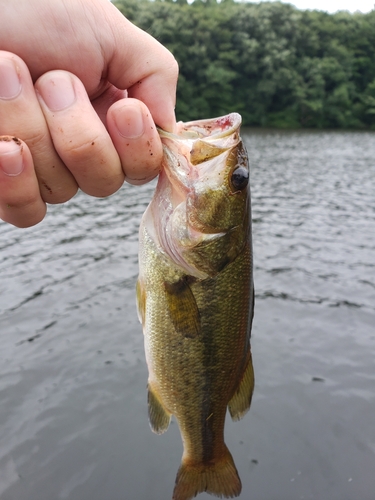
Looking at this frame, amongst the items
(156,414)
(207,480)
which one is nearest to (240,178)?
(156,414)

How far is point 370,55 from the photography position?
2506 inches

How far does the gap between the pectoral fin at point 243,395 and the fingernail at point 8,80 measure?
6.34ft

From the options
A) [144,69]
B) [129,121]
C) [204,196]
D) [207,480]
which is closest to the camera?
[129,121]

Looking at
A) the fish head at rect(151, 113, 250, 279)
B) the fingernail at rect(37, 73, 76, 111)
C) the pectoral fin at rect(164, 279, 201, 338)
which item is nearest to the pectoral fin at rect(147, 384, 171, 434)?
the pectoral fin at rect(164, 279, 201, 338)

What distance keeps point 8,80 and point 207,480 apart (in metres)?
2.61

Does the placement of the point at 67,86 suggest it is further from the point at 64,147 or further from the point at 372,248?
the point at 372,248

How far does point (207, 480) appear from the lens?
9.48 ft

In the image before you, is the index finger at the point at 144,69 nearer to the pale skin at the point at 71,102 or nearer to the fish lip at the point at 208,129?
the pale skin at the point at 71,102

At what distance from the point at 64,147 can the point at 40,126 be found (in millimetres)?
111

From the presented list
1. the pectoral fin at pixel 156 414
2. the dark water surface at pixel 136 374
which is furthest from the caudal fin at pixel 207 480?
the dark water surface at pixel 136 374

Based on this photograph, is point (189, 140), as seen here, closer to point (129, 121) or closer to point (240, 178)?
point (240, 178)

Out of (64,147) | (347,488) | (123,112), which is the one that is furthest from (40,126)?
(347,488)

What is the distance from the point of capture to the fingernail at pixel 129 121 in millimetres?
1739

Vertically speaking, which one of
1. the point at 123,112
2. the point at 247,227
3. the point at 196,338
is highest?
the point at 123,112
